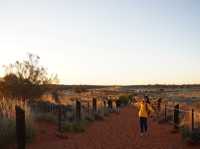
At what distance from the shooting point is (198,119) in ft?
72.2

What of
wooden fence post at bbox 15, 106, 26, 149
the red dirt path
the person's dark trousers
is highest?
wooden fence post at bbox 15, 106, 26, 149

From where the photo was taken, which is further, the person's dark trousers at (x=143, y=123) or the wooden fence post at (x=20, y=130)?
the person's dark trousers at (x=143, y=123)

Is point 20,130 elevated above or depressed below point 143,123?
above

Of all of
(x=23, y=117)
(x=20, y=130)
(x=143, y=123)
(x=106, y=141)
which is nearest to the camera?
(x=20, y=130)

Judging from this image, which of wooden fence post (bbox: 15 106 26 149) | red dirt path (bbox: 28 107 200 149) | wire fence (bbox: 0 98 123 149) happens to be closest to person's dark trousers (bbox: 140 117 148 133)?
red dirt path (bbox: 28 107 200 149)

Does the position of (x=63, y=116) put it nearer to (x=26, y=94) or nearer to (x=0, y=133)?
(x=26, y=94)

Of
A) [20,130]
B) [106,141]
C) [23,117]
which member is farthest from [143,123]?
[20,130]

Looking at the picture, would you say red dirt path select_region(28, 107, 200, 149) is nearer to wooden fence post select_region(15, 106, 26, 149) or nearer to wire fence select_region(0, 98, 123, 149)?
wire fence select_region(0, 98, 123, 149)

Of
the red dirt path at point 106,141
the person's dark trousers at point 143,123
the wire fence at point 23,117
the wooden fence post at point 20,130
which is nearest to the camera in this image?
the wooden fence post at point 20,130

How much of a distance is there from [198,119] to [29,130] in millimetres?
8174

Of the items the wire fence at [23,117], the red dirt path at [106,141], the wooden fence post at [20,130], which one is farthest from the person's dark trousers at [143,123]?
the wooden fence post at [20,130]

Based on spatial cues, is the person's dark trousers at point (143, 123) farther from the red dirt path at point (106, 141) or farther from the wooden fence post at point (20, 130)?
the wooden fence post at point (20, 130)

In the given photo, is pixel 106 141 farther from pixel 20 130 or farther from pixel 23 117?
pixel 20 130

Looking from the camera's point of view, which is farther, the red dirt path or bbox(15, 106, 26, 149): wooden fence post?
the red dirt path
